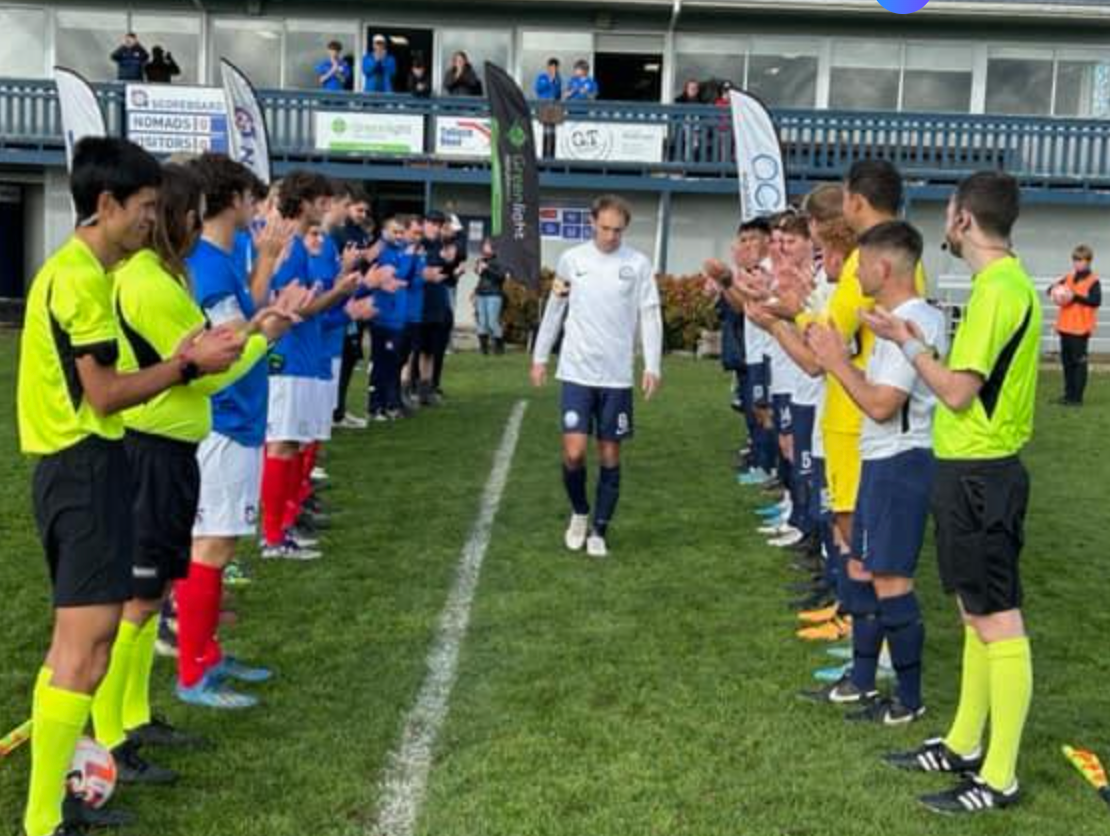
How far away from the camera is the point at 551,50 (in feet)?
86.7

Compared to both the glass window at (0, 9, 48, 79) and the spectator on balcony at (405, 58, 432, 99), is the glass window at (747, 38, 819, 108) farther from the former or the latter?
the glass window at (0, 9, 48, 79)

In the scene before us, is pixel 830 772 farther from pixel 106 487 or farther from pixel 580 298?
pixel 580 298

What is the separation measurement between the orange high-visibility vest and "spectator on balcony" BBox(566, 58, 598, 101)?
10525 millimetres

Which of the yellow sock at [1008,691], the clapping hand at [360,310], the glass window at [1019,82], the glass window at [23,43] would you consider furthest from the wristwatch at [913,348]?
the glass window at [23,43]

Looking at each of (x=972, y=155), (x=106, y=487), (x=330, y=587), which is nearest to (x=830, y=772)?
(x=106, y=487)

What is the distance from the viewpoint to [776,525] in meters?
8.99

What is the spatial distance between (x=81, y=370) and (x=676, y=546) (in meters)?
5.33

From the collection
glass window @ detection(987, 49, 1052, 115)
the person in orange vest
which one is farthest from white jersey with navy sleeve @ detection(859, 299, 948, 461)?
glass window @ detection(987, 49, 1052, 115)

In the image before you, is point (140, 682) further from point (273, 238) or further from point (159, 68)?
point (159, 68)

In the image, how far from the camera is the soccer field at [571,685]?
4.36 m

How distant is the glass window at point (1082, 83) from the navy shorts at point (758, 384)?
752 inches

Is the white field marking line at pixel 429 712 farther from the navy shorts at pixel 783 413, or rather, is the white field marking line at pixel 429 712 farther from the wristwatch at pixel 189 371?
the navy shorts at pixel 783 413

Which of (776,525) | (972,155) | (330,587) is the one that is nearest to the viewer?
(330,587)

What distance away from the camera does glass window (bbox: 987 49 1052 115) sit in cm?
2661
